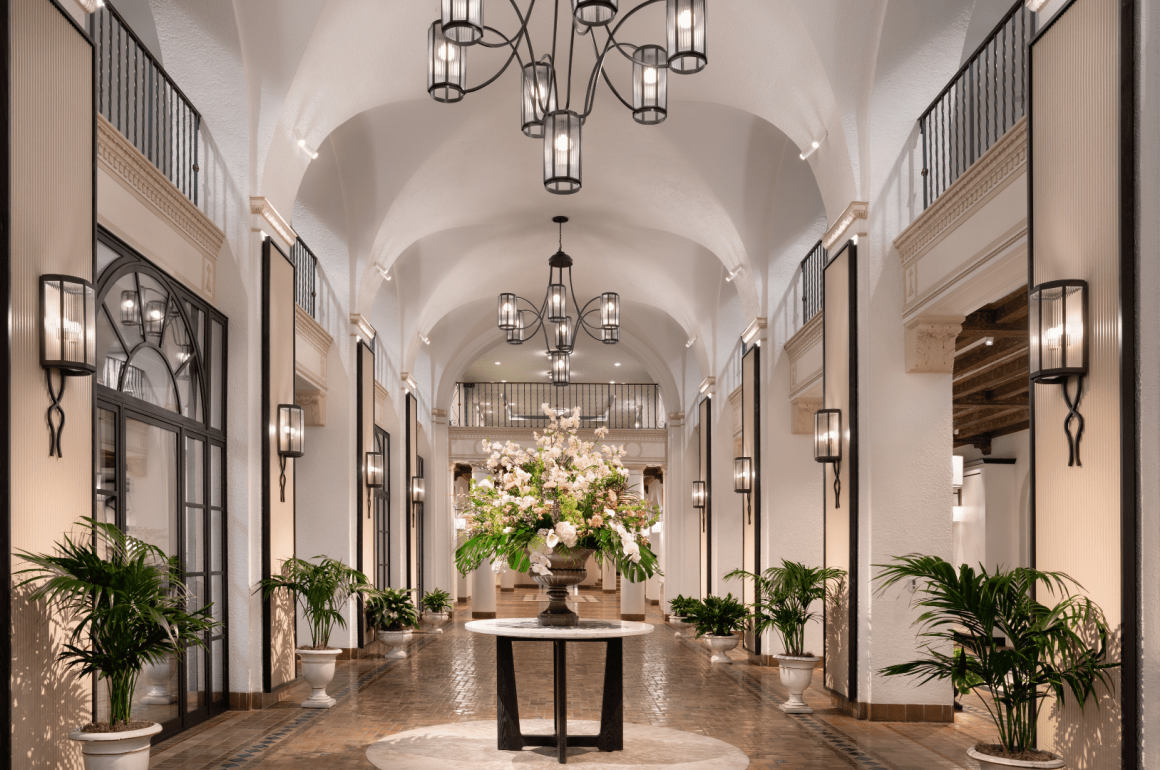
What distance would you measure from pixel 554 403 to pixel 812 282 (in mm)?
13694

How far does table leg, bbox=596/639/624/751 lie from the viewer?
5.95 m

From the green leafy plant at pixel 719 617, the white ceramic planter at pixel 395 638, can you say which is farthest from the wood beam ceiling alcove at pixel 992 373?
the white ceramic planter at pixel 395 638

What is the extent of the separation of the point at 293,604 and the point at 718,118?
19.8ft

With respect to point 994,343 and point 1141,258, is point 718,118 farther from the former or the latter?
point 1141,258

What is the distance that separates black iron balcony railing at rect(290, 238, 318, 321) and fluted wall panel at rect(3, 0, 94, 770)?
626 cm

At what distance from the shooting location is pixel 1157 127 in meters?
3.85

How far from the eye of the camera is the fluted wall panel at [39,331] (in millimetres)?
4145

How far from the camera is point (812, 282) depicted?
11.2 m

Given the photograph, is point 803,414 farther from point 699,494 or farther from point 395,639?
point 699,494

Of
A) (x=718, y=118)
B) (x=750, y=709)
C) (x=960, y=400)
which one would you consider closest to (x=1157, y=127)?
(x=750, y=709)

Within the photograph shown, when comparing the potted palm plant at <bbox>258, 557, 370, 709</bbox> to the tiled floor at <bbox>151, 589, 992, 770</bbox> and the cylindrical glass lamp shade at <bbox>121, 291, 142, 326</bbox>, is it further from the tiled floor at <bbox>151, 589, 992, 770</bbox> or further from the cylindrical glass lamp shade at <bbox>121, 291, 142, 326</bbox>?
the cylindrical glass lamp shade at <bbox>121, 291, 142, 326</bbox>

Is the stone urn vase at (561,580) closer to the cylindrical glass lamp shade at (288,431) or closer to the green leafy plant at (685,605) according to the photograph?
the cylindrical glass lamp shade at (288,431)

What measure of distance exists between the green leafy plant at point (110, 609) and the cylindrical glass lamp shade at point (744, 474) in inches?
337

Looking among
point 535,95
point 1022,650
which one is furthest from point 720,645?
point 535,95
